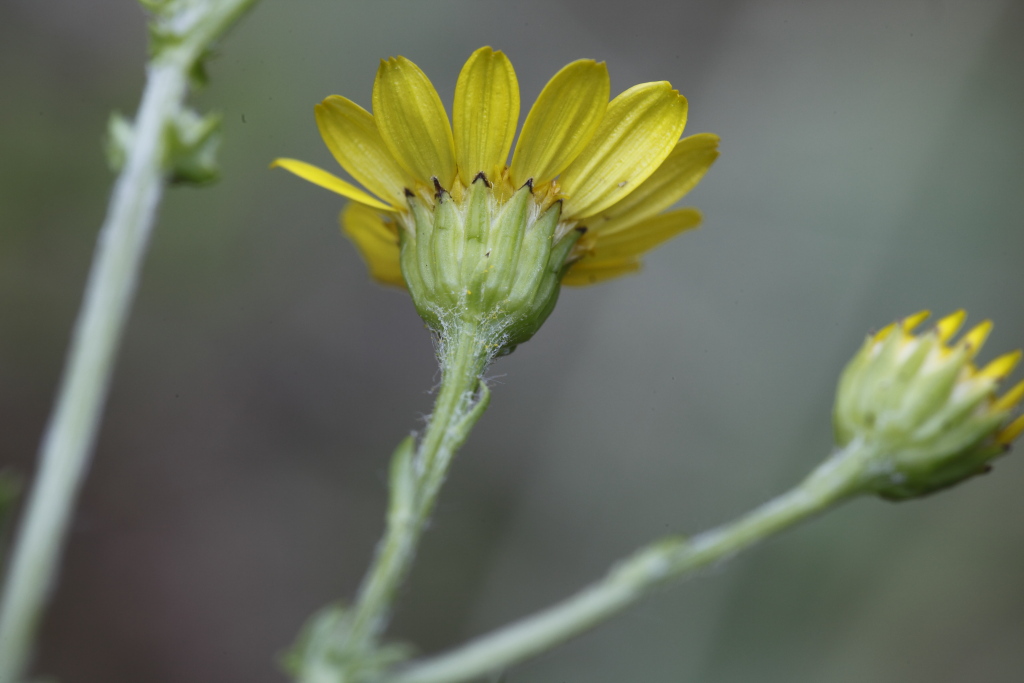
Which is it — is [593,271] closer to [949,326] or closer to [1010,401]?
[949,326]

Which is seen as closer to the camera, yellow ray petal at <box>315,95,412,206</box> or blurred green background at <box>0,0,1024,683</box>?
yellow ray petal at <box>315,95,412,206</box>

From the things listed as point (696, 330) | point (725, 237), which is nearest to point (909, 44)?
point (725, 237)

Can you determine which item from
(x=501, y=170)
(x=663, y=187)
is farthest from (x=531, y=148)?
(x=663, y=187)

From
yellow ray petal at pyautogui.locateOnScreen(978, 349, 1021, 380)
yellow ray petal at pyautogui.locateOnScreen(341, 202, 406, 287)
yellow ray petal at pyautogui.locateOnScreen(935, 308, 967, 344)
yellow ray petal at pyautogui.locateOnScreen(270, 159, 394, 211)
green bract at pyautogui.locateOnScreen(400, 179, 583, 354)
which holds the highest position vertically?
yellow ray petal at pyautogui.locateOnScreen(341, 202, 406, 287)

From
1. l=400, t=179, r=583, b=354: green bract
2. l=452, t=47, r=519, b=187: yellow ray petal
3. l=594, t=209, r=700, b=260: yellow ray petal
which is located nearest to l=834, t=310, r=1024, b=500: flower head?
l=594, t=209, r=700, b=260: yellow ray petal

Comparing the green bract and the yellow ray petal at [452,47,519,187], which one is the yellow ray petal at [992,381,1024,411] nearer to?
the green bract

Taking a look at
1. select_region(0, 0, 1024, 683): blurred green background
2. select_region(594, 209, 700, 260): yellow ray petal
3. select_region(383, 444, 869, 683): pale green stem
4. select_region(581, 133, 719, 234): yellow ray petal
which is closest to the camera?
select_region(383, 444, 869, 683): pale green stem

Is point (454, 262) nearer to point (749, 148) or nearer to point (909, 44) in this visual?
point (749, 148)
